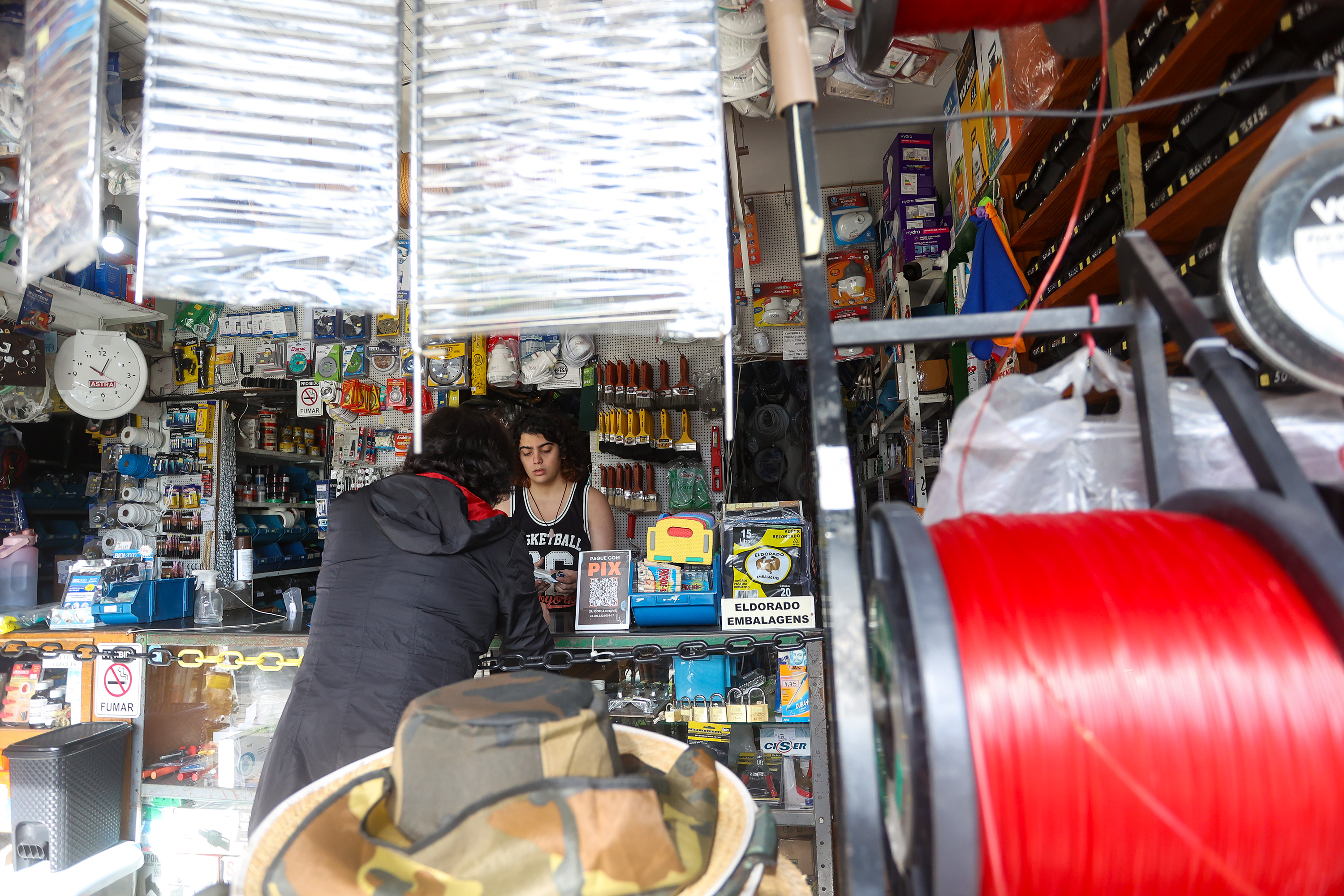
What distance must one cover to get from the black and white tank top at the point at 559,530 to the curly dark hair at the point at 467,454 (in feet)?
4.80

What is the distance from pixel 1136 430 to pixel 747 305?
162 inches

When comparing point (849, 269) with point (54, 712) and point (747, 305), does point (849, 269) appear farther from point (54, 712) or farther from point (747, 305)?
point (54, 712)

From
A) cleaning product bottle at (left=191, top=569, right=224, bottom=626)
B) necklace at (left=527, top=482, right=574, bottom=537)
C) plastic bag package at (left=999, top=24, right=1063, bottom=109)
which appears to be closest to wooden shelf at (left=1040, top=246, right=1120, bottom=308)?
plastic bag package at (left=999, top=24, right=1063, bottom=109)

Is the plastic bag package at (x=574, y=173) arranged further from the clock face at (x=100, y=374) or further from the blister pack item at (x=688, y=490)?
the clock face at (x=100, y=374)

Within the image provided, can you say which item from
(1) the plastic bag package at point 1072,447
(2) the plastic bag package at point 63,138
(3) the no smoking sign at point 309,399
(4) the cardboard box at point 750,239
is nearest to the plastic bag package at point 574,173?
(1) the plastic bag package at point 1072,447

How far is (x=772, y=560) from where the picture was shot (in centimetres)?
249

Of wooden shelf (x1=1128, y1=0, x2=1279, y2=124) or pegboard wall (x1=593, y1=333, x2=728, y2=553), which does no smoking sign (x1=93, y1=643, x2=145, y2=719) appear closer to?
pegboard wall (x1=593, y1=333, x2=728, y2=553)

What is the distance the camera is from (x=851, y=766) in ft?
2.44

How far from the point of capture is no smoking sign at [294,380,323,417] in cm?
549

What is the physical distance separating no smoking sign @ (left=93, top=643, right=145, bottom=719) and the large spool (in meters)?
3.13

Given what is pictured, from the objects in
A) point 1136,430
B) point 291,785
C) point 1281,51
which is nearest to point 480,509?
point 291,785

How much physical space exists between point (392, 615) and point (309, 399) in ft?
13.5

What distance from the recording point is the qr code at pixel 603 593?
2.58 m

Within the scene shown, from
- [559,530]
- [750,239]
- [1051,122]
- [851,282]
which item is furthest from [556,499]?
[1051,122]
